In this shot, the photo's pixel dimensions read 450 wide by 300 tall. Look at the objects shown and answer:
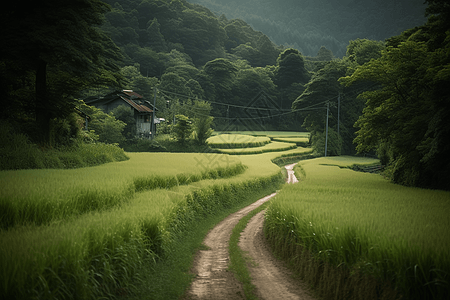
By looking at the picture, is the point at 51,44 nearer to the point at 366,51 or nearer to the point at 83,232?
the point at 83,232

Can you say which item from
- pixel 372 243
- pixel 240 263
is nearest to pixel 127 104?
pixel 240 263

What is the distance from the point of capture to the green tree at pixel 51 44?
1205 cm

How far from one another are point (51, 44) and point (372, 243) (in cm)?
1312

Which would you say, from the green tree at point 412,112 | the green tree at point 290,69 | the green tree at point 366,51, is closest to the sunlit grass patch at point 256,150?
the green tree at point 366,51

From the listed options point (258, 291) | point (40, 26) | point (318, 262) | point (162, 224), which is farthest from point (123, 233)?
point (40, 26)

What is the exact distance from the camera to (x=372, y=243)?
520 centimetres

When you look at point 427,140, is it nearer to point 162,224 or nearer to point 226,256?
point 226,256

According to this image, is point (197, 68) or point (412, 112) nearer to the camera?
point (412, 112)

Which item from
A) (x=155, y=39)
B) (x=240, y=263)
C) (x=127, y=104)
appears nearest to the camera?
(x=240, y=263)

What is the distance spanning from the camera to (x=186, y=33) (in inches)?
3553

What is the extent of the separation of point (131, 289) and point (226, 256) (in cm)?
337

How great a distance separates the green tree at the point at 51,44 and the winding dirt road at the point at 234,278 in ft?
31.5

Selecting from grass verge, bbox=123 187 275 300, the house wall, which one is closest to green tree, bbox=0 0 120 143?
grass verge, bbox=123 187 275 300

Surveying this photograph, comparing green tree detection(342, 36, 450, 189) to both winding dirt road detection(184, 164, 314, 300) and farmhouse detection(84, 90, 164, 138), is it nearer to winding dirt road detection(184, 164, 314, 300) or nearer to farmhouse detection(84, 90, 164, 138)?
winding dirt road detection(184, 164, 314, 300)
